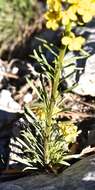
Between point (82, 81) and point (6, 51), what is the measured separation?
110 centimetres

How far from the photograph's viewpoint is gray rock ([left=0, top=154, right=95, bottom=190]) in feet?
5.44

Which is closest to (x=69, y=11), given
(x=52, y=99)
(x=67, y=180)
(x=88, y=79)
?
(x=52, y=99)

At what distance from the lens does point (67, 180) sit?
171 cm

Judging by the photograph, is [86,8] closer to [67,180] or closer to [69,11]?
[69,11]

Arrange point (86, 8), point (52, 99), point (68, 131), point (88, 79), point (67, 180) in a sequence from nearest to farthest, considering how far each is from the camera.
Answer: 1. point (86, 8)
2. point (52, 99)
3. point (67, 180)
4. point (68, 131)
5. point (88, 79)

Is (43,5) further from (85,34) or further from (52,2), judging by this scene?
(52,2)

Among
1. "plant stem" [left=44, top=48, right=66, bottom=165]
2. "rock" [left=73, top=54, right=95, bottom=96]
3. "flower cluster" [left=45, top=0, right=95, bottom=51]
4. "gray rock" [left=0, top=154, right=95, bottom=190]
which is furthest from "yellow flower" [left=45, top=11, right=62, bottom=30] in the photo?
"rock" [left=73, top=54, right=95, bottom=96]

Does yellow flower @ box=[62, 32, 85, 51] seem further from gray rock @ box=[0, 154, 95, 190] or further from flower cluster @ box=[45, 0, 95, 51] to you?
gray rock @ box=[0, 154, 95, 190]

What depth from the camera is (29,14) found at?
11.2ft

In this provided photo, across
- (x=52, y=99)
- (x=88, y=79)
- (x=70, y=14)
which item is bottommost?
(x=52, y=99)

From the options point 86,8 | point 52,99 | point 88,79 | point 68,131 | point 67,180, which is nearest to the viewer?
point 86,8

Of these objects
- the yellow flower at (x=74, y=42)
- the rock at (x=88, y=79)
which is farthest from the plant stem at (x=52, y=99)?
the rock at (x=88, y=79)

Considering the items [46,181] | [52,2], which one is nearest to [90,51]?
[46,181]

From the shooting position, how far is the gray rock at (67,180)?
5.44 ft
